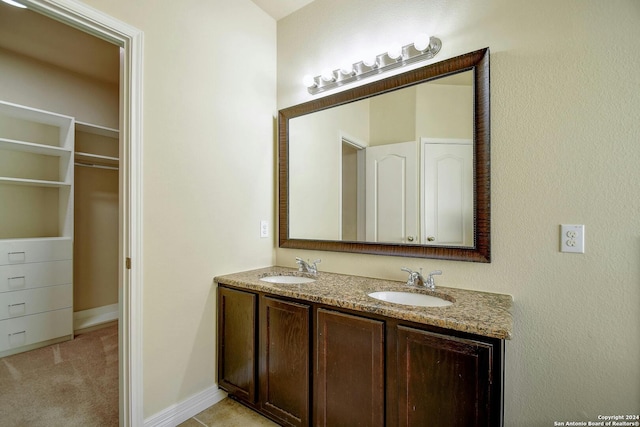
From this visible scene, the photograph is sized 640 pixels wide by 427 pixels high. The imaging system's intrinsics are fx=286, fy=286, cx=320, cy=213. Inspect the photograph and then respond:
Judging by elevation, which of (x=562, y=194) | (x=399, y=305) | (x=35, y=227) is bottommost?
(x=399, y=305)

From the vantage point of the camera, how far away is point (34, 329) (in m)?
2.51

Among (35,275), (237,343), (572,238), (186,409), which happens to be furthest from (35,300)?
(572,238)

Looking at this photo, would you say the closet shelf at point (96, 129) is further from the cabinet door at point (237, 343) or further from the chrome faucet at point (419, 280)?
the chrome faucet at point (419, 280)

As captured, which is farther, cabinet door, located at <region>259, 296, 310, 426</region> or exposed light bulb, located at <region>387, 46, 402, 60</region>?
exposed light bulb, located at <region>387, 46, 402, 60</region>

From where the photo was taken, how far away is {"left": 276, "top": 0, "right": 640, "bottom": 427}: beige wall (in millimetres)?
1134

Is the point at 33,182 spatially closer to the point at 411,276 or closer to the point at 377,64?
the point at 377,64

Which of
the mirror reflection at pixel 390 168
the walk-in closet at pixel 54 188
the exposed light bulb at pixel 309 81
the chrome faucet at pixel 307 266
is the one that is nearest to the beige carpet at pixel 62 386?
the walk-in closet at pixel 54 188

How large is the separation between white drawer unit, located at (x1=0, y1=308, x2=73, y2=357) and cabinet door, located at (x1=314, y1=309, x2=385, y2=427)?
2.71 m

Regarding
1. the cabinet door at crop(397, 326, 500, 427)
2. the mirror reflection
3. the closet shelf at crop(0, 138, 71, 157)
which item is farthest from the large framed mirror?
the closet shelf at crop(0, 138, 71, 157)

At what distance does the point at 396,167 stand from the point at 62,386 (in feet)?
8.82

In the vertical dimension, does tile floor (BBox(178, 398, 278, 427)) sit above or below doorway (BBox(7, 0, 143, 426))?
below

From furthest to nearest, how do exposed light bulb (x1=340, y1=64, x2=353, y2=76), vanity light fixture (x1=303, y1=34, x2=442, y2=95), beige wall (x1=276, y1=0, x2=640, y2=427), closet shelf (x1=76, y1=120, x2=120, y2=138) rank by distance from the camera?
closet shelf (x1=76, y1=120, x2=120, y2=138)
exposed light bulb (x1=340, y1=64, x2=353, y2=76)
vanity light fixture (x1=303, y1=34, x2=442, y2=95)
beige wall (x1=276, y1=0, x2=640, y2=427)

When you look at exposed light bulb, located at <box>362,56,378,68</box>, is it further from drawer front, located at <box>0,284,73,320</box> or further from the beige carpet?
drawer front, located at <box>0,284,73,320</box>

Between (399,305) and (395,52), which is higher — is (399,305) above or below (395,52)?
below
